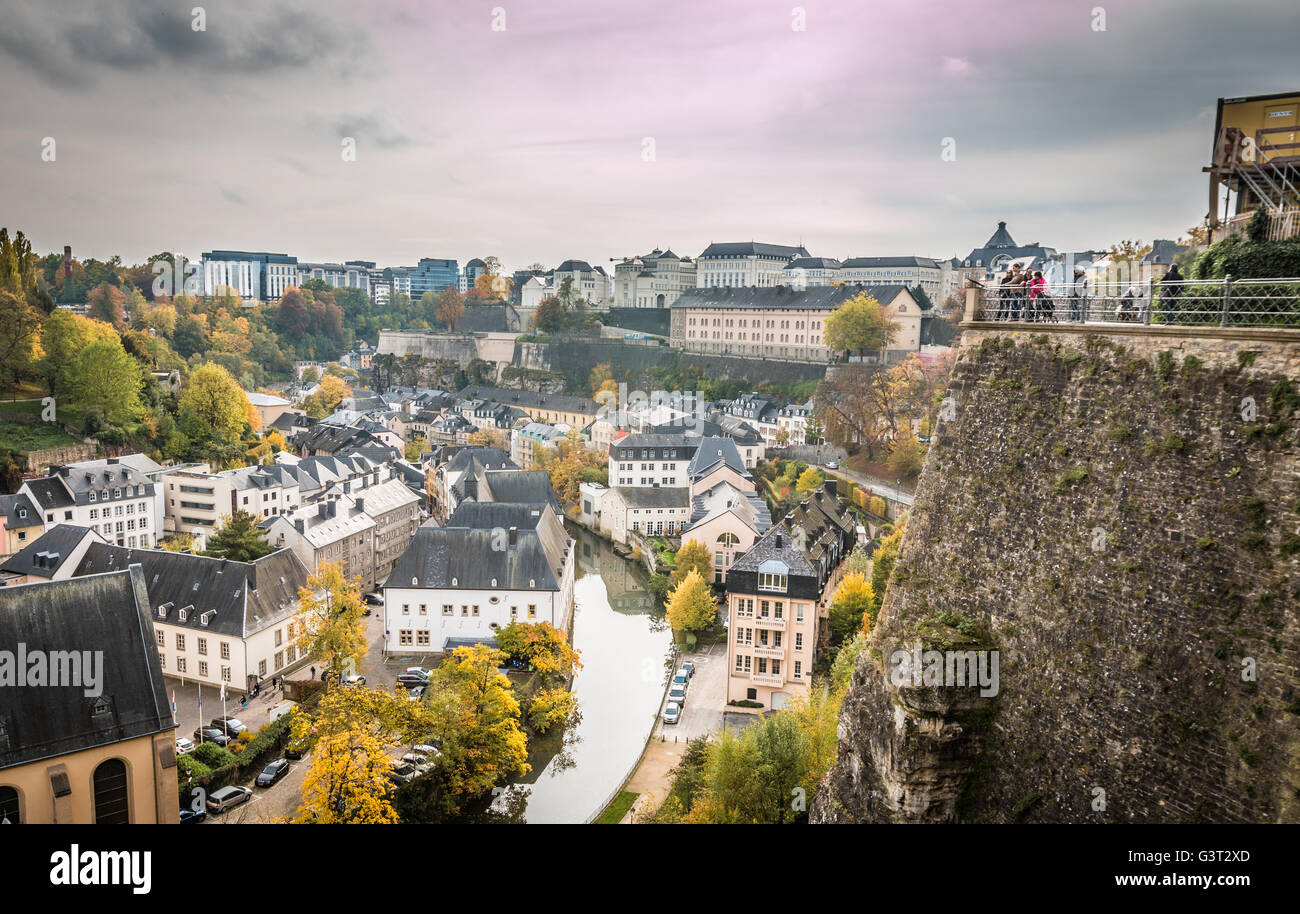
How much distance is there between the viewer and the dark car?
63.6ft

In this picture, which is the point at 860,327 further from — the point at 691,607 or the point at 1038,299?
the point at 1038,299

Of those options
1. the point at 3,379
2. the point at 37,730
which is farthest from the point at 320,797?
the point at 3,379

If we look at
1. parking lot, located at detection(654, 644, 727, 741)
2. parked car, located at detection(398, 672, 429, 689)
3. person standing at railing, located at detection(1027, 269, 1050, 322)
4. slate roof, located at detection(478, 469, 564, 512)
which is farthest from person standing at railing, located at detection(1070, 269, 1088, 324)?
slate roof, located at detection(478, 469, 564, 512)

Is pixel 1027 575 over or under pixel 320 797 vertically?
over

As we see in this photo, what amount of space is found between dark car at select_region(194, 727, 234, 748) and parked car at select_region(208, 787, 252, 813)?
7.39ft

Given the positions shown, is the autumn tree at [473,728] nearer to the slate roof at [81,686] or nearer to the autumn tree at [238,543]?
the slate roof at [81,686]

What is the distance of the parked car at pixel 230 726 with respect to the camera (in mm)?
19875

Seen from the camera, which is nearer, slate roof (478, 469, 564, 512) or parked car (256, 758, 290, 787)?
parked car (256, 758, 290, 787)

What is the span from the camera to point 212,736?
1955 centimetres

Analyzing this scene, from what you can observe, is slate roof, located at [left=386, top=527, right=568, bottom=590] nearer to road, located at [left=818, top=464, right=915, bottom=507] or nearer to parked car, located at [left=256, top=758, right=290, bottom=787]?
parked car, located at [left=256, top=758, right=290, bottom=787]
